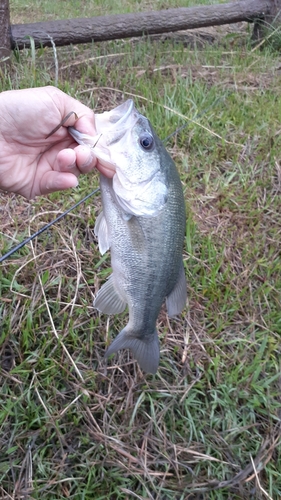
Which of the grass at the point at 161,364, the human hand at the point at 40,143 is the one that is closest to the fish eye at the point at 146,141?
the human hand at the point at 40,143

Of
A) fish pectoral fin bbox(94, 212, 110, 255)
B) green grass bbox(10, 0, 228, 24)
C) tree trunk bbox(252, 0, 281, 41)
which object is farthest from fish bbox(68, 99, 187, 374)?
green grass bbox(10, 0, 228, 24)

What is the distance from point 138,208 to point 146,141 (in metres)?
0.21

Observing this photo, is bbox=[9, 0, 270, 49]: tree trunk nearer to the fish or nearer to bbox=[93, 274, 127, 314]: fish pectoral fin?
the fish

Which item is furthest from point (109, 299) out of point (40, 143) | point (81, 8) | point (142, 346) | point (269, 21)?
point (81, 8)

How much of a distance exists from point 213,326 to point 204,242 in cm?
49

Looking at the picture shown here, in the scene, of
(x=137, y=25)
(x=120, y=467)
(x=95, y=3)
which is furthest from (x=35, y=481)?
(x=95, y=3)

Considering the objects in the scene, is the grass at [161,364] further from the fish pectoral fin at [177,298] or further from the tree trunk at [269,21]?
the tree trunk at [269,21]

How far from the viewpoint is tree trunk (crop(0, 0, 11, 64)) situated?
3.17 meters

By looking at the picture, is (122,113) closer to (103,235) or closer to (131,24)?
(103,235)

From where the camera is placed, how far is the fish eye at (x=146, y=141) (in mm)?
1420

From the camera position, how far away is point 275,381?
225 centimetres

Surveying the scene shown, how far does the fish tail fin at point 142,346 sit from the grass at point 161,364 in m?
0.51

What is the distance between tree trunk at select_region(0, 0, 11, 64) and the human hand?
1.74m

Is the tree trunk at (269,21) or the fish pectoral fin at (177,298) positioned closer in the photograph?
the fish pectoral fin at (177,298)
